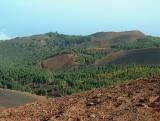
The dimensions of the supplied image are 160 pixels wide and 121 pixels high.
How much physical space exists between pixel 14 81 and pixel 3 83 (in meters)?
6.79

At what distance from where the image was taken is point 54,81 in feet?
616

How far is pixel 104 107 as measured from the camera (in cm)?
2023

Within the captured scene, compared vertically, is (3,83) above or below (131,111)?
below

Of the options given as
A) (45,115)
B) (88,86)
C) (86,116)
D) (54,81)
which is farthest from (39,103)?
(54,81)

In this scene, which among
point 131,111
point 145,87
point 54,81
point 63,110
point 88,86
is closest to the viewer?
point 131,111

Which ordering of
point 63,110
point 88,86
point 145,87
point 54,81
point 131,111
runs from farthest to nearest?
1. point 54,81
2. point 88,86
3. point 145,87
4. point 63,110
5. point 131,111

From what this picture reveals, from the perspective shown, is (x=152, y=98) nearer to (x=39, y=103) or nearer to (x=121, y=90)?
(x=121, y=90)

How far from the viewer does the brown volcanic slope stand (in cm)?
1905

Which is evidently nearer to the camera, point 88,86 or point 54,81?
point 88,86

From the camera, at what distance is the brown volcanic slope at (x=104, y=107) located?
1905 cm

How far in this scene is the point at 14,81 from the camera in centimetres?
19625

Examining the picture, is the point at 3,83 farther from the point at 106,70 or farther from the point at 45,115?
the point at 45,115

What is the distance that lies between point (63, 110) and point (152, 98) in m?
3.82

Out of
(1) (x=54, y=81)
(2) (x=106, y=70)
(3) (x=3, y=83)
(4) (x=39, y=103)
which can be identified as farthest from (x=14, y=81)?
(4) (x=39, y=103)
